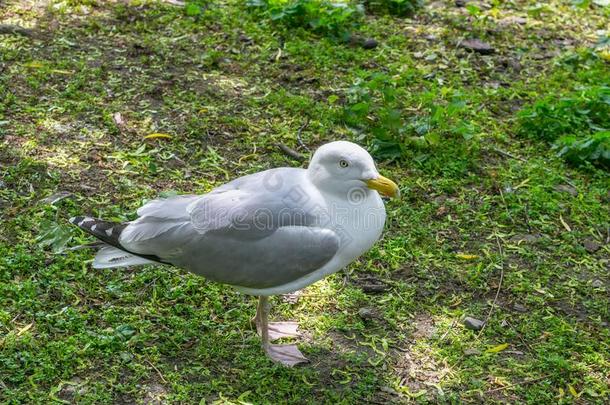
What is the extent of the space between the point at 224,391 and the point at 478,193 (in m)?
2.42

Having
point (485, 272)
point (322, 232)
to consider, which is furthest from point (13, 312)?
point (485, 272)

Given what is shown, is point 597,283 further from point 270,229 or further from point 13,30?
point 13,30

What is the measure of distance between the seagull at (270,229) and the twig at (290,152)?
149 centimetres

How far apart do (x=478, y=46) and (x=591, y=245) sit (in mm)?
2605

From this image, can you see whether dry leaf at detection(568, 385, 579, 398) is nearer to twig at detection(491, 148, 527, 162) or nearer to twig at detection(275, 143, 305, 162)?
twig at detection(491, 148, 527, 162)

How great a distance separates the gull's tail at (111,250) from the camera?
4.17 m

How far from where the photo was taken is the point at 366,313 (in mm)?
4543

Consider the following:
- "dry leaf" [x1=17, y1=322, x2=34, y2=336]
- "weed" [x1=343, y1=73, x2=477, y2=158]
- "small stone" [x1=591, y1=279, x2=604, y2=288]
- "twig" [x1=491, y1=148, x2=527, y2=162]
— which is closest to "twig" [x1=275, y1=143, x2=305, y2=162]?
"weed" [x1=343, y1=73, x2=477, y2=158]

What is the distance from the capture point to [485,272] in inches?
194

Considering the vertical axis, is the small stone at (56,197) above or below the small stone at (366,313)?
above

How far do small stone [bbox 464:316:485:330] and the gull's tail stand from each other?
66.7 inches

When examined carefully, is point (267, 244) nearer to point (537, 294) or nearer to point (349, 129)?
point (537, 294)

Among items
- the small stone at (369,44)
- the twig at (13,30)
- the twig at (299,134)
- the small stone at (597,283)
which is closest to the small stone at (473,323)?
the small stone at (597,283)

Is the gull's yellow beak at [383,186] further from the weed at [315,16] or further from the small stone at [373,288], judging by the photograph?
the weed at [315,16]
